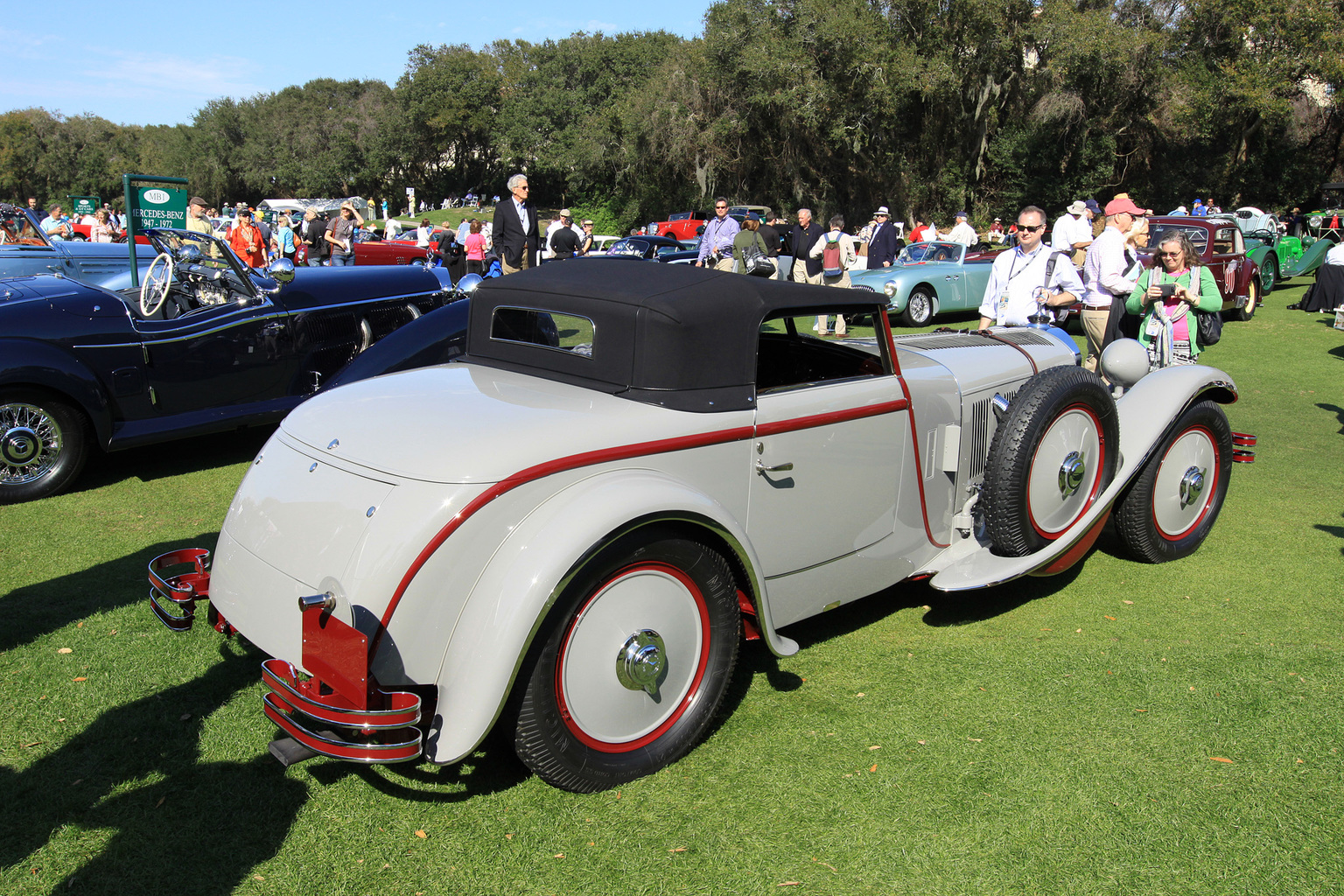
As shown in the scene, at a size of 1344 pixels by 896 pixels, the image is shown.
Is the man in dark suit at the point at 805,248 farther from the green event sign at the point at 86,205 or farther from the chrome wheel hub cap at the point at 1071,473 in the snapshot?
the green event sign at the point at 86,205

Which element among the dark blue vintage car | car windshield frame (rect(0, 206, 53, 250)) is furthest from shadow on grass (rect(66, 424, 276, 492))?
car windshield frame (rect(0, 206, 53, 250))

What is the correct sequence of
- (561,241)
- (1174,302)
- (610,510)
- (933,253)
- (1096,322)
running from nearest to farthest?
1. (610,510)
2. (1174,302)
3. (1096,322)
4. (561,241)
5. (933,253)

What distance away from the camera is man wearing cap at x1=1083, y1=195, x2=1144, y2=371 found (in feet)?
22.5

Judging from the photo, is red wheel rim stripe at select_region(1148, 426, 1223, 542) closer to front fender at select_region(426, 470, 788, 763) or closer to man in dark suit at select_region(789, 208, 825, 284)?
front fender at select_region(426, 470, 788, 763)

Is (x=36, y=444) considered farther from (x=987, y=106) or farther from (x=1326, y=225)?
(x=987, y=106)

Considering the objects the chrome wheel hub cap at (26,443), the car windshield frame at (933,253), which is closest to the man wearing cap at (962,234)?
the car windshield frame at (933,253)

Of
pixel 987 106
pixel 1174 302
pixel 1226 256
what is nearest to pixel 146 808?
pixel 1174 302

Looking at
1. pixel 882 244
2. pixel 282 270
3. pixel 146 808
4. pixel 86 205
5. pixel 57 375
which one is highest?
pixel 86 205

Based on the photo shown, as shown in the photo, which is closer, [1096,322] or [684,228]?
[1096,322]

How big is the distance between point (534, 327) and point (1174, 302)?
5.04 m

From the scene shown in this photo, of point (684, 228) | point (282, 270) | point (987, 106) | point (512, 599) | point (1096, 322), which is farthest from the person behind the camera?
point (684, 228)

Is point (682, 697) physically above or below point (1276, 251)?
below

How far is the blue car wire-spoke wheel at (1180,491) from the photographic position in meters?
4.57

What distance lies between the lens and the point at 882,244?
15.4 meters
